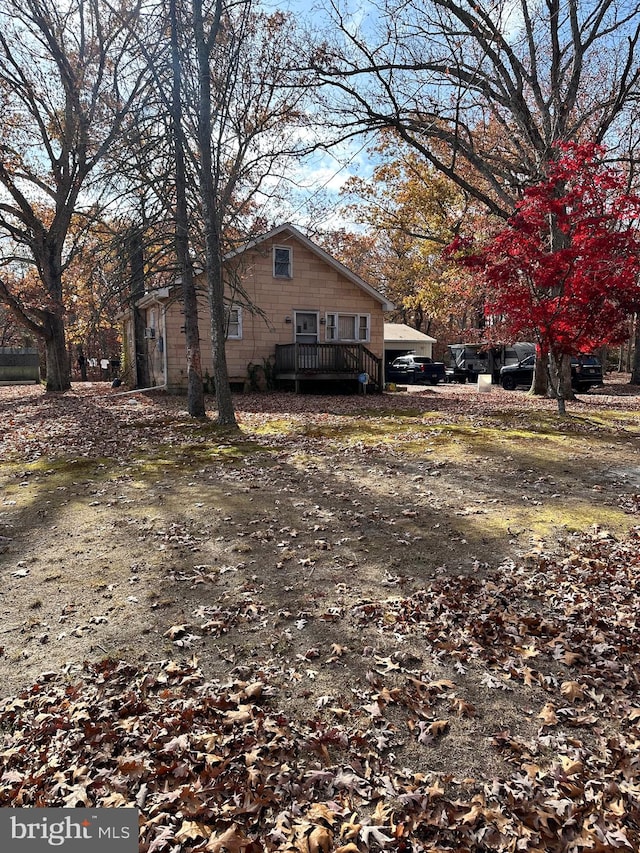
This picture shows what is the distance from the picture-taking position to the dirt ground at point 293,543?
310 centimetres

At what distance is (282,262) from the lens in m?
18.9

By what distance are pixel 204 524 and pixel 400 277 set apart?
37.5 metres

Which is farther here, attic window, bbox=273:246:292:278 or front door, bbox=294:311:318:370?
front door, bbox=294:311:318:370

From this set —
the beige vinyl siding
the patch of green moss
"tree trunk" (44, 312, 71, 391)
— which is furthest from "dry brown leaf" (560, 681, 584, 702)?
"tree trunk" (44, 312, 71, 391)

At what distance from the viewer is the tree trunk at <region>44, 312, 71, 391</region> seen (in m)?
19.0

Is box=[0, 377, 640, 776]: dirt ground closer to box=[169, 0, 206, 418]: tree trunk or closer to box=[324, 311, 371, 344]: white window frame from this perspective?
box=[169, 0, 206, 418]: tree trunk

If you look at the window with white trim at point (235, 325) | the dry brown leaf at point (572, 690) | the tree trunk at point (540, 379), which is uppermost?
the window with white trim at point (235, 325)

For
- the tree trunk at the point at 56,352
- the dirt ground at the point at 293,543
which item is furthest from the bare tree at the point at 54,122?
the dirt ground at the point at 293,543

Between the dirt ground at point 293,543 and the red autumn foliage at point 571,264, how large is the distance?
2551 millimetres

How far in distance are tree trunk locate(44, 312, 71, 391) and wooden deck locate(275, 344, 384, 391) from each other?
330 inches

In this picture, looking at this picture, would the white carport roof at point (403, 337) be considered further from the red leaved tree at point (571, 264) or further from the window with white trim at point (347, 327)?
the red leaved tree at point (571, 264)

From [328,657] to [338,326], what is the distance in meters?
17.7

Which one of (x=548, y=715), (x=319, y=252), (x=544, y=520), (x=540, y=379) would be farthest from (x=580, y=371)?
(x=548, y=715)

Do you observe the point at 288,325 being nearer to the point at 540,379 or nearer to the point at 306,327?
the point at 306,327
